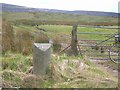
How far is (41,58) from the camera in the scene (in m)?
5.70

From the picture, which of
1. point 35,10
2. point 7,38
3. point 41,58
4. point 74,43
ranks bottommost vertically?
point 74,43

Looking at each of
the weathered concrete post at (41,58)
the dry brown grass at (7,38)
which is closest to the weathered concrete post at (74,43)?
the dry brown grass at (7,38)

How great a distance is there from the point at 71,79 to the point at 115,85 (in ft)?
2.16

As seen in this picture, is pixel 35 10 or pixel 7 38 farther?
pixel 35 10

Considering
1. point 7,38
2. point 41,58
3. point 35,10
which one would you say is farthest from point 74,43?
point 41,58

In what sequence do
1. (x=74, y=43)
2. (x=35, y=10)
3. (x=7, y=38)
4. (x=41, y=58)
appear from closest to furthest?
1. (x=41, y=58)
2. (x=7, y=38)
3. (x=74, y=43)
4. (x=35, y=10)

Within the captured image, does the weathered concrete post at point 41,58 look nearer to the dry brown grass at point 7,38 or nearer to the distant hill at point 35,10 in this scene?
the dry brown grass at point 7,38

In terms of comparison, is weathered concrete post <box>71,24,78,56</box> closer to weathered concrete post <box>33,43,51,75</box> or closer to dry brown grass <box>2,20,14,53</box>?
dry brown grass <box>2,20,14,53</box>

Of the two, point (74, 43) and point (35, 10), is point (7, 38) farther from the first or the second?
point (35, 10)

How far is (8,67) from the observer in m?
6.01

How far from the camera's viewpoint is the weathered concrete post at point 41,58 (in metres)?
5.68

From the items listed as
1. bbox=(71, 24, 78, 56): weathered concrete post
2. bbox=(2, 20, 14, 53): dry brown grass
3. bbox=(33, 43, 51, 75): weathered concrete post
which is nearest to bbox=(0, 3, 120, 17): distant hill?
bbox=(71, 24, 78, 56): weathered concrete post

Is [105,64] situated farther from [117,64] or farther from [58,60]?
[58,60]

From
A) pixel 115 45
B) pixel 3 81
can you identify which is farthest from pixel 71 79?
pixel 115 45
